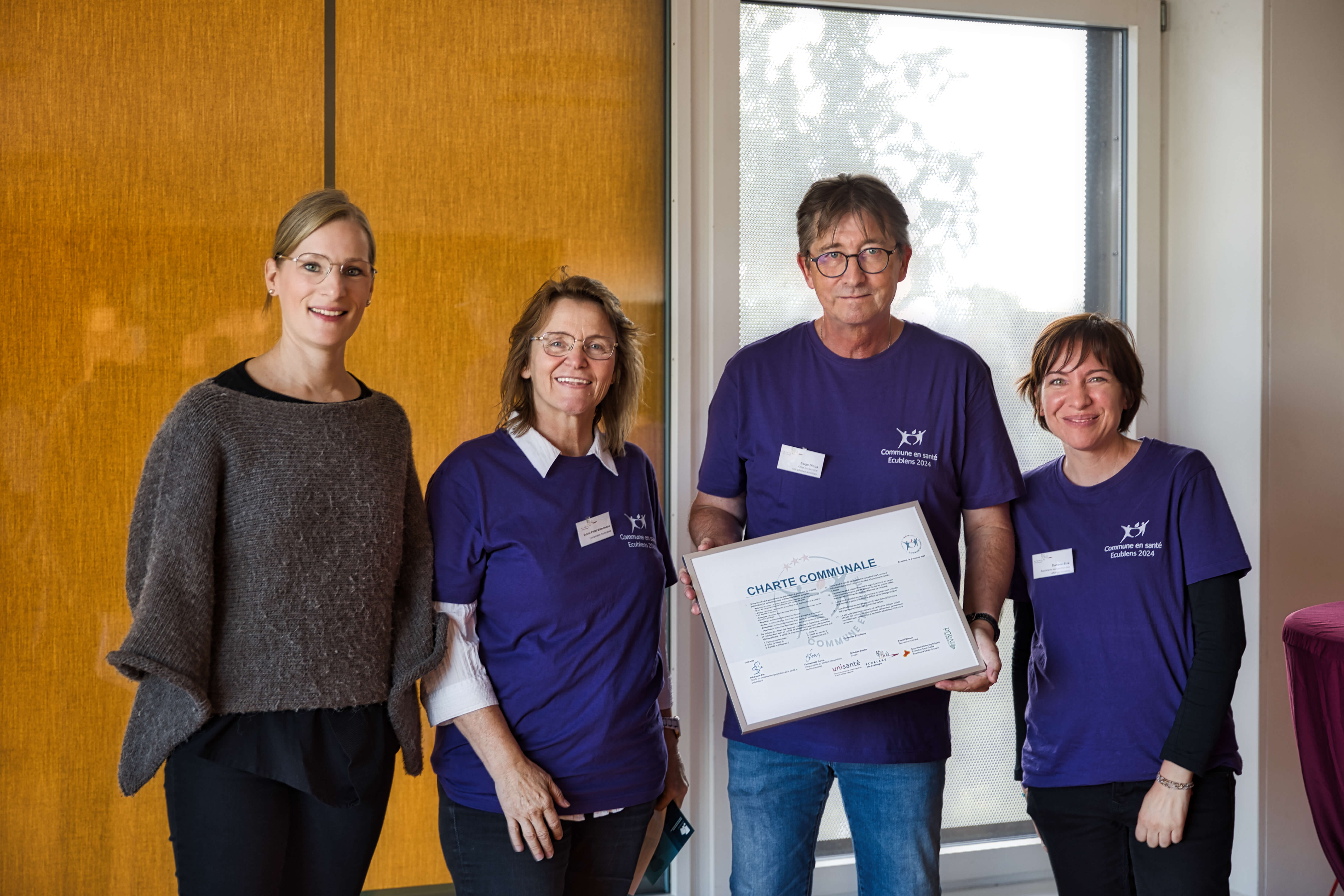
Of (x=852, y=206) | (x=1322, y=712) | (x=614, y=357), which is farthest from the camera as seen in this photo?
(x=1322, y=712)

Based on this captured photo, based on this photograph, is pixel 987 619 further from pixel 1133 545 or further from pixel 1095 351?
pixel 1095 351

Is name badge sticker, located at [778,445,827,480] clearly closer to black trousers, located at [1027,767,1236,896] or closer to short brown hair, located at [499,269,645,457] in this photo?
short brown hair, located at [499,269,645,457]

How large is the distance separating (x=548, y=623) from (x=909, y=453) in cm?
77

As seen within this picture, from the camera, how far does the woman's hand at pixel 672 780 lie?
1702mm

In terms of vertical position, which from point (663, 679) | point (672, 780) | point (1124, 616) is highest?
point (1124, 616)

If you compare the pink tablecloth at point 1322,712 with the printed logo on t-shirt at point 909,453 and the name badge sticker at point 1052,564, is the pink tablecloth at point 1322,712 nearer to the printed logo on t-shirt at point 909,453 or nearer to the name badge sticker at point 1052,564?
the name badge sticker at point 1052,564

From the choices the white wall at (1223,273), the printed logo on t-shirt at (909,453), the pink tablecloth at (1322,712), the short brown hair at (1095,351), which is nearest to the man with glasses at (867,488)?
the printed logo on t-shirt at (909,453)

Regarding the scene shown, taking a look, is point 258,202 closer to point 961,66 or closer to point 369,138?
point 369,138

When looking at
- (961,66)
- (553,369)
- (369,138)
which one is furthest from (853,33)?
(553,369)

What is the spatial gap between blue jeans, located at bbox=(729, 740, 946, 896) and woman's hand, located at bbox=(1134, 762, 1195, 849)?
1.18 ft

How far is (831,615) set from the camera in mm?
1657

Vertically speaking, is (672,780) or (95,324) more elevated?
(95,324)

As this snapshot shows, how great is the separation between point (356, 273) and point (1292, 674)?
7.23ft

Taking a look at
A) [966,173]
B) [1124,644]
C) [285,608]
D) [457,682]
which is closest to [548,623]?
[457,682]
